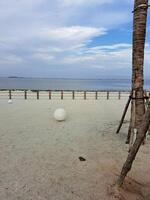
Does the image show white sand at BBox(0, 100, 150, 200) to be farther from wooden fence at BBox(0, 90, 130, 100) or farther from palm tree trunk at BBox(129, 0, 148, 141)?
wooden fence at BBox(0, 90, 130, 100)

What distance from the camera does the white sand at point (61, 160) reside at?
5.00 metres

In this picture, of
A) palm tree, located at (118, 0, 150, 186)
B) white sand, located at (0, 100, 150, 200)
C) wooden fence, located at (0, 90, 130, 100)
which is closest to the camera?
white sand, located at (0, 100, 150, 200)

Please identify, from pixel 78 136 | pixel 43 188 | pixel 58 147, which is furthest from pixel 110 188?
pixel 78 136

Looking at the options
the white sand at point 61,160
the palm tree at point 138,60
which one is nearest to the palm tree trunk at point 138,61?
the palm tree at point 138,60

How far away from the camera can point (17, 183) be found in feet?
17.2

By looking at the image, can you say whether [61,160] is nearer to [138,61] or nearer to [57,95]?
[138,61]

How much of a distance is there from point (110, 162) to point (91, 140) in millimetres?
2118

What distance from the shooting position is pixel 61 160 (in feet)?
21.8

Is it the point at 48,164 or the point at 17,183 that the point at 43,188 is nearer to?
the point at 17,183

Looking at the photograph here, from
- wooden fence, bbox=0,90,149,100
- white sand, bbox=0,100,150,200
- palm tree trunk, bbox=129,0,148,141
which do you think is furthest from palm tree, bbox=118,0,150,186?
wooden fence, bbox=0,90,149,100

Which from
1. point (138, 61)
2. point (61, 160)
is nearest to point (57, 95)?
point (138, 61)

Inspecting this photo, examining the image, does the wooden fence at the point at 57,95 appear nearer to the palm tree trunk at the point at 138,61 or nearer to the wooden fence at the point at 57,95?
the wooden fence at the point at 57,95

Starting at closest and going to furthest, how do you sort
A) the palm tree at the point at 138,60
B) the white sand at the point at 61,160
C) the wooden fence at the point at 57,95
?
the white sand at the point at 61,160
the palm tree at the point at 138,60
the wooden fence at the point at 57,95

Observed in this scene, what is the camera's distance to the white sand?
4996 mm
